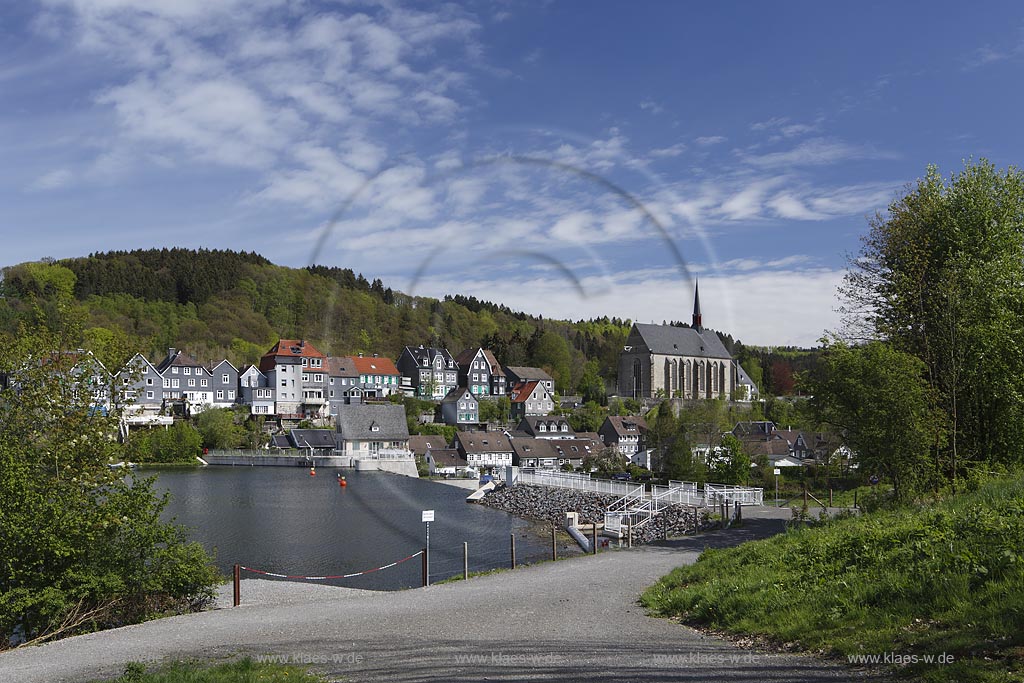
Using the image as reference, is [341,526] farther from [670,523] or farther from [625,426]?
[625,426]

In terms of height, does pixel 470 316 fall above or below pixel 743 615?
above

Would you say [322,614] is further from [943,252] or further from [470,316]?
[470,316]

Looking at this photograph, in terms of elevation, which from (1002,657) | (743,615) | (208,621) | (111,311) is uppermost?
(111,311)

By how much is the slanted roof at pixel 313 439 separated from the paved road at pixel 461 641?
6138 centimetres

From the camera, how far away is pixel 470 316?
91875 mm

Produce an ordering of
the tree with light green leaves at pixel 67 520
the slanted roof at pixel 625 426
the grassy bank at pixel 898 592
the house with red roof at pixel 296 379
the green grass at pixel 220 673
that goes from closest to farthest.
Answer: the grassy bank at pixel 898 592 < the green grass at pixel 220 673 < the tree with light green leaves at pixel 67 520 < the slanted roof at pixel 625 426 < the house with red roof at pixel 296 379

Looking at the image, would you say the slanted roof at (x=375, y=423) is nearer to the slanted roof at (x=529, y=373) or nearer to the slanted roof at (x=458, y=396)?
the slanted roof at (x=458, y=396)

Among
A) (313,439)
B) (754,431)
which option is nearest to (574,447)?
(754,431)

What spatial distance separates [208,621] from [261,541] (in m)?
18.9

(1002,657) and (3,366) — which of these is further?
(3,366)

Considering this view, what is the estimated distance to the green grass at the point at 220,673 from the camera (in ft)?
24.4

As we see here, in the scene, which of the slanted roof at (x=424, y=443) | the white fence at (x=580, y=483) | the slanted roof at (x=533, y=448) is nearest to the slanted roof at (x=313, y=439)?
the slanted roof at (x=424, y=443)

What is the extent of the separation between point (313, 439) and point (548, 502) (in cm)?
3848

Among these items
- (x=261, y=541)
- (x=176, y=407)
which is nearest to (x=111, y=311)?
(x=176, y=407)
